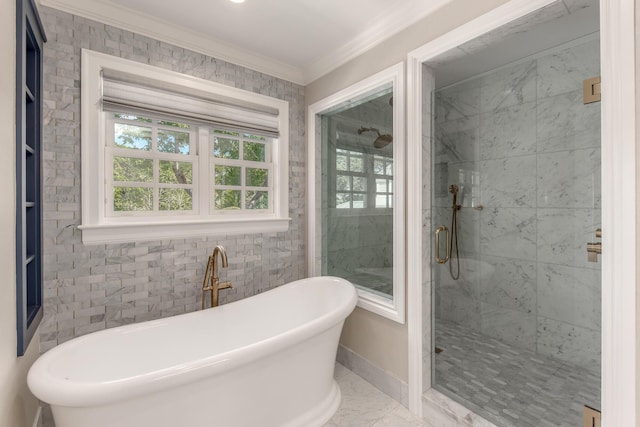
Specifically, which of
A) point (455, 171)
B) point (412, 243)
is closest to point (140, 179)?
point (412, 243)

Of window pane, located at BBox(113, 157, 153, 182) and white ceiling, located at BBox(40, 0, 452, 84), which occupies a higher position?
white ceiling, located at BBox(40, 0, 452, 84)

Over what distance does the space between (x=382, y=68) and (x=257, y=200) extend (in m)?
1.51

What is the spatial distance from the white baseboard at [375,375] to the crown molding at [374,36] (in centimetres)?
243

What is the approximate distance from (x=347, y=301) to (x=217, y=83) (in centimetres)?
197

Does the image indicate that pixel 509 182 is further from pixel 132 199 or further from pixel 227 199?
pixel 132 199

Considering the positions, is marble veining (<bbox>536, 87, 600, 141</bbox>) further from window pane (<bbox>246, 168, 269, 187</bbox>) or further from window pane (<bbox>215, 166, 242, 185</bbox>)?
window pane (<bbox>215, 166, 242, 185</bbox>)

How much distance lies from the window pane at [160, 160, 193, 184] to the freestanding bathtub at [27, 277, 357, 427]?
103 centimetres

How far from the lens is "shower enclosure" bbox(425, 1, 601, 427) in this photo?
1596 millimetres

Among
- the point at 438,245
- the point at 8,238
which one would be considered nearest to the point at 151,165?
the point at 8,238

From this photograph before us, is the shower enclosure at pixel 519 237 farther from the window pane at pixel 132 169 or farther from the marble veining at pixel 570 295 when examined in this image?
the window pane at pixel 132 169

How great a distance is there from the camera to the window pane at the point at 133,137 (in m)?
2.03

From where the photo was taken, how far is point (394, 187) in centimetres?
209

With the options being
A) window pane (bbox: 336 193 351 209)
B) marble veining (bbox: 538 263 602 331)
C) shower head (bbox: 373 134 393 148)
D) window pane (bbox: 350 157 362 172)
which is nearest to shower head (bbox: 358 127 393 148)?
shower head (bbox: 373 134 393 148)

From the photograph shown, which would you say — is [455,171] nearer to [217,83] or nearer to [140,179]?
[217,83]
